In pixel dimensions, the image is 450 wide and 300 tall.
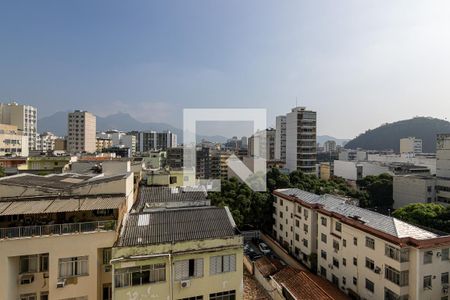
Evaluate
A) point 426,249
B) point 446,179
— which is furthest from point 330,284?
point 446,179

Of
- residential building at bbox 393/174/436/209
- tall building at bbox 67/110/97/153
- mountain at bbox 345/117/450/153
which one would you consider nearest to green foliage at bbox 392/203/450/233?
residential building at bbox 393/174/436/209

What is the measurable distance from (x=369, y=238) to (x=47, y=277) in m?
13.9

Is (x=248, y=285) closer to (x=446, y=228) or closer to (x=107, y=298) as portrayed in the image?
(x=107, y=298)

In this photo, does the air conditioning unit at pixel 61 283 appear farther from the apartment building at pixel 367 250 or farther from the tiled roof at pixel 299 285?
the apartment building at pixel 367 250

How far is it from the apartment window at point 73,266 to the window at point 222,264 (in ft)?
12.6

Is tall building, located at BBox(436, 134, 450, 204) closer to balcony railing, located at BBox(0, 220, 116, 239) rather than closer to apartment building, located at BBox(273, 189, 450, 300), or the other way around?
apartment building, located at BBox(273, 189, 450, 300)

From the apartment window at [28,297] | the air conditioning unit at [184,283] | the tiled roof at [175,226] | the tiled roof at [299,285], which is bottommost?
the tiled roof at [299,285]

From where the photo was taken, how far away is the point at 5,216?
29.0 feet

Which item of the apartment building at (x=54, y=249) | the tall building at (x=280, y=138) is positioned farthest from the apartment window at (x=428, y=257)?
the tall building at (x=280, y=138)

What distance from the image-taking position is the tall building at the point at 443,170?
31516 mm

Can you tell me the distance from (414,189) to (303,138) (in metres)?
17.3

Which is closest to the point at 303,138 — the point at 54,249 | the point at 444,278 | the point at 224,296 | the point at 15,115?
the point at 444,278

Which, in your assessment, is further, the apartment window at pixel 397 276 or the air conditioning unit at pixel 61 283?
Result: the apartment window at pixel 397 276

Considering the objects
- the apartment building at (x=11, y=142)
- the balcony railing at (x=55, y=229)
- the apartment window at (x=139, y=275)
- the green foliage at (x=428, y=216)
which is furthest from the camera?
the apartment building at (x=11, y=142)
